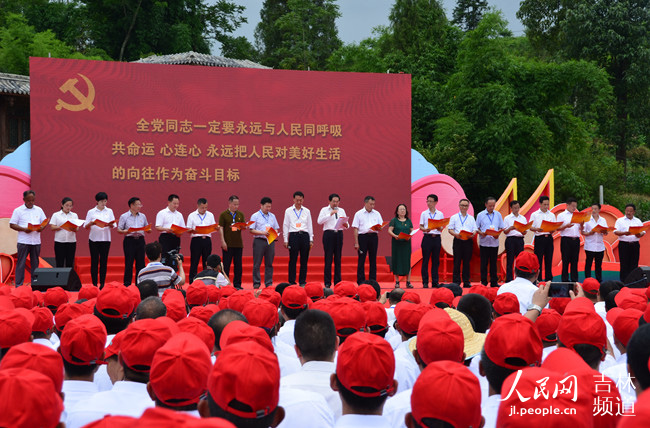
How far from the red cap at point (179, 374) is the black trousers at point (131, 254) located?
6673 millimetres

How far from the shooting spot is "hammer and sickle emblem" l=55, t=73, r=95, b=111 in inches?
379

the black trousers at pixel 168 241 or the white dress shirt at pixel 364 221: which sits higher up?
the white dress shirt at pixel 364 221

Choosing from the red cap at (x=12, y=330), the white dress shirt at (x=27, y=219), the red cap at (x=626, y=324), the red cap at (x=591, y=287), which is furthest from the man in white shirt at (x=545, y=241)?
the red cap at (x=12, y=330)

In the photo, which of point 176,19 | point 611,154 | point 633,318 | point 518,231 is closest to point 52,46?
point 176,19

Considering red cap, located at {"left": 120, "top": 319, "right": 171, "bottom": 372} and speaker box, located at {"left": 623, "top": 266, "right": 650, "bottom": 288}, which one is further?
speaker box, located at {"left": 623, "top": 266, "right": 650, "bottom": 288}

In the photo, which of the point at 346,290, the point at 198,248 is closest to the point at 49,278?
the point at 198,248

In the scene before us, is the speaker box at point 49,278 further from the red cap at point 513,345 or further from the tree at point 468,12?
the tree at point 468,12

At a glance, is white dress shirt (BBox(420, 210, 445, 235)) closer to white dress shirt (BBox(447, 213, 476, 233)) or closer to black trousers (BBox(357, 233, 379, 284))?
white dress shirt (BBox(447, 213, 476, 233))

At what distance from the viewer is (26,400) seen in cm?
161

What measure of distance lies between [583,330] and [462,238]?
6.25 m

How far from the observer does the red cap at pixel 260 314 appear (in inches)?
133

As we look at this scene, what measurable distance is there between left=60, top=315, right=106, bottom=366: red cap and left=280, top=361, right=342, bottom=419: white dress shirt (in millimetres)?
734

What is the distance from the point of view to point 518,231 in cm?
882

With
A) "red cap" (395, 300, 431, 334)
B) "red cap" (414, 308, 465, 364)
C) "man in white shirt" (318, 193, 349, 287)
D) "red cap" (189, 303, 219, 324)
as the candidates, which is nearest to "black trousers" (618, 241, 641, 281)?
"man in white shirt" (318, 193, 349, 287)
